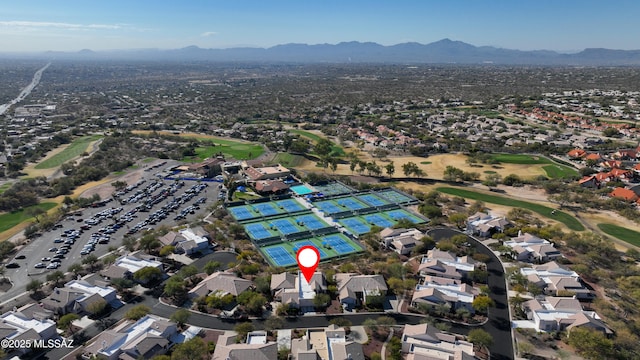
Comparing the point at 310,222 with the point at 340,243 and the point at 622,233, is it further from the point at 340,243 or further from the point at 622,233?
the point at 622,233

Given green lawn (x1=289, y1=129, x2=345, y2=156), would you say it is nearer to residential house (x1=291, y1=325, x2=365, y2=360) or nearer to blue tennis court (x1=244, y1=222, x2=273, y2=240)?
blue tennis court (x1=244, y1=222, x2=273, y2=240)

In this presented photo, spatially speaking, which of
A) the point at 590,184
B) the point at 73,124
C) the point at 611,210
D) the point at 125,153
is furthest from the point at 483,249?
the point at 73,124

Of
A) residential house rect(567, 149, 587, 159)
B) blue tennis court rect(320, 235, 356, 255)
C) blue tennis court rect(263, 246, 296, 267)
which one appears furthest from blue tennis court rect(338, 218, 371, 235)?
residential house rect(567, 149, 587, 159)

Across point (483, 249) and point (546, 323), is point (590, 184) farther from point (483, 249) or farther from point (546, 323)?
point (546, 323)

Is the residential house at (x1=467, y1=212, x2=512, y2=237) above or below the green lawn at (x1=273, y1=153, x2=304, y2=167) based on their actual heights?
above

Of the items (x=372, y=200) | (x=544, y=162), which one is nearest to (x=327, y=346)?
(x=372, y=200)

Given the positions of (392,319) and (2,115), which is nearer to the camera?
(392,319)
